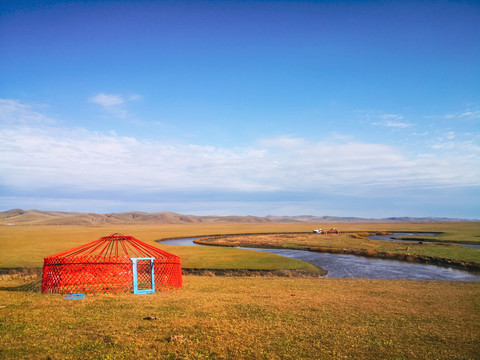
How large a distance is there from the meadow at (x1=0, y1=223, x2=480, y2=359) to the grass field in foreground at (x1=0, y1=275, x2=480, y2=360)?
0.10 feet

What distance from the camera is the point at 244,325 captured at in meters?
10.6

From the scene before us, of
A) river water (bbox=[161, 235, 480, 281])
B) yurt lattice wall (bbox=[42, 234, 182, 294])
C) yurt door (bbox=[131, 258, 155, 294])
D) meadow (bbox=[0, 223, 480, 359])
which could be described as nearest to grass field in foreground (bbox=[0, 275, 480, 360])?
meadow (bbox=[0, 223, 480, 359])

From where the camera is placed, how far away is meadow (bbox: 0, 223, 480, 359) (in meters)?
8.47

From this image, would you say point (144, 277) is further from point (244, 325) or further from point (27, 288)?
point (244, 325)

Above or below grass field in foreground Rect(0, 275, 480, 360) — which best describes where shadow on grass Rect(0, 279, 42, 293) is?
below

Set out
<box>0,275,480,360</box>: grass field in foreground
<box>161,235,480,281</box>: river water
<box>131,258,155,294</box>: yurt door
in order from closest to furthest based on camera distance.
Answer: <box>0,275,480,360</box>: grass field in foreground < <box>131,258,155,294</box>: yurt door < <box>161,235,480,281</box>: river water

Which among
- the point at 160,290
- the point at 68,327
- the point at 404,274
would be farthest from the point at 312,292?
the point at 404,274

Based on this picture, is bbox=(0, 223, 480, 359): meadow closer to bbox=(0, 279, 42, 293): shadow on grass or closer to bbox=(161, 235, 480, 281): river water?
bbox=(0, 279, 42, 293): shadow on grass

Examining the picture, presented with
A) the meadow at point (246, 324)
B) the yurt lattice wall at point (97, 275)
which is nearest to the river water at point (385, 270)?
the meadow at point (246, 324)

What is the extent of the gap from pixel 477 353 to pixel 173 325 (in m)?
8.88

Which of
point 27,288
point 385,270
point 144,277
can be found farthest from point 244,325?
point 385,270

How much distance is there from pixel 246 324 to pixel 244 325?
0.14 metres

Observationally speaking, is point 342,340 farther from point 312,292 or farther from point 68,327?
point 68,327

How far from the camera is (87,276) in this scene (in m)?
16.6
